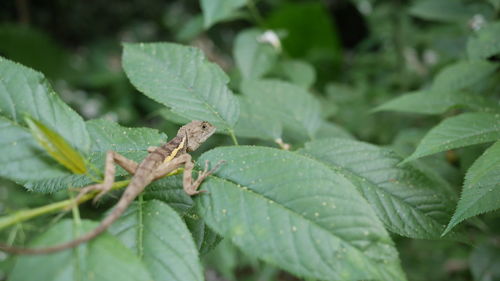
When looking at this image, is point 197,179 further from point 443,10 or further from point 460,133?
point 443,10

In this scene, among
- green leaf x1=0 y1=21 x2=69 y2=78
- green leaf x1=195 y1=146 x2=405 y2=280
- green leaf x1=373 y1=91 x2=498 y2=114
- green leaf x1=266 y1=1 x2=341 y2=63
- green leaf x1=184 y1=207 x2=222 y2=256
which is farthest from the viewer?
green leaf x1=0 y1=21 x2=69 y2=78

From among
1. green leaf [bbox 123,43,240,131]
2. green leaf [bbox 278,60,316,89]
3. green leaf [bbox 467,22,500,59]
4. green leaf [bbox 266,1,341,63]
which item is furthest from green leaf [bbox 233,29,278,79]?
green leaf [bbox 266,1,341,63]

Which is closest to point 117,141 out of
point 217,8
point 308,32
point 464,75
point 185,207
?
point 185,207

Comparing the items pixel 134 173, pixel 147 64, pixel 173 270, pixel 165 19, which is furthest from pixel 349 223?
pixel 165 19

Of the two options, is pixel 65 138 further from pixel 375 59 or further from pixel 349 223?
pixel 375 59

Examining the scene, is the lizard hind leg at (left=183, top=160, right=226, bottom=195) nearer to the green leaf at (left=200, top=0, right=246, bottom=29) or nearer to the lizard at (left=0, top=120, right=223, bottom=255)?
the lizard at (left=0, top=120, right=223, bottom=255)

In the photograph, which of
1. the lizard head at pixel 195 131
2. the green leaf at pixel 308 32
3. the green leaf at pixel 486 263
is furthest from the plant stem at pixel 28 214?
the green leaf at pixel 308 32
